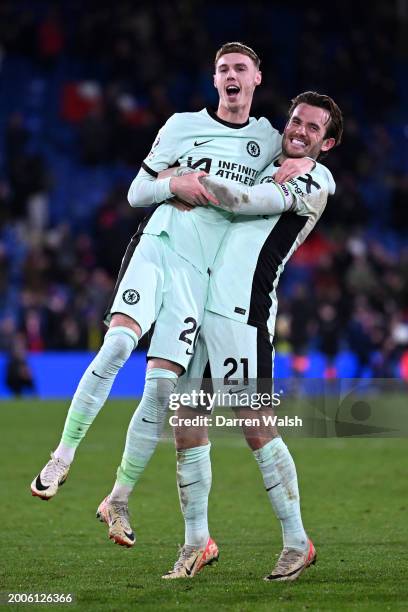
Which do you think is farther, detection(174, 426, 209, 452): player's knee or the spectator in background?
the spectator in background

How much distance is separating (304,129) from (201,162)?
0.61 meters

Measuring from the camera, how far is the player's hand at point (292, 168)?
6.76 m

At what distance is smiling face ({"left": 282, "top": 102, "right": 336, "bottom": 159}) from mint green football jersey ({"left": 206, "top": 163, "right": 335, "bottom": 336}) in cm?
14

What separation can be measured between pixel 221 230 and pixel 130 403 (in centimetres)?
1467

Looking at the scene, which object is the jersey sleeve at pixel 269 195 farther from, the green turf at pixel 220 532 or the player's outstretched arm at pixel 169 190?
the green turf at pixel 220 532

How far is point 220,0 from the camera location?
30078 millimetres

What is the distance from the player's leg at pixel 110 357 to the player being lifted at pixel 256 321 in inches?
15.6

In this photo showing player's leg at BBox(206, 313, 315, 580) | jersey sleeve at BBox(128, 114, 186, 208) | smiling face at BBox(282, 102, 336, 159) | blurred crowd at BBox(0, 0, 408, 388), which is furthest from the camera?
blurred crowd at BBox(0, 0, 408, 388)

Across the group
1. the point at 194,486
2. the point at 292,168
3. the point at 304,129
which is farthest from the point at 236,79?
the point at 194,486

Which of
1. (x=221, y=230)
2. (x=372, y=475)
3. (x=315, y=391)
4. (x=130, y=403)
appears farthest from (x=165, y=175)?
(x=130, y=403)

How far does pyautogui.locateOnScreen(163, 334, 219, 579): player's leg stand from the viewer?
6.84 metres

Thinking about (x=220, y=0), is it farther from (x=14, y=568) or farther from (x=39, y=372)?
(x=14, y=568)

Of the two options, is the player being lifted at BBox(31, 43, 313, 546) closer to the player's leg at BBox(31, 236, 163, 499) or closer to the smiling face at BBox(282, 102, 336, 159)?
the player's leg at BBox(31, 236, 163, 499)

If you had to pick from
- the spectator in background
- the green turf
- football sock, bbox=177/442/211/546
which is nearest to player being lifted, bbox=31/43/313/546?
football sock, bbox=177/442/211/546
